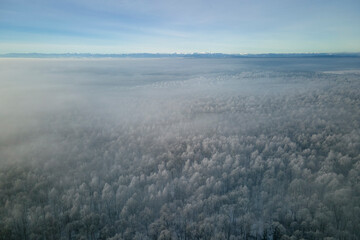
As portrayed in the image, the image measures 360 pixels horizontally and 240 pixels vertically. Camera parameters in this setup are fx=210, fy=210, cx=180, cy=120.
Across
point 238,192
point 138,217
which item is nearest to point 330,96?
point 238,192

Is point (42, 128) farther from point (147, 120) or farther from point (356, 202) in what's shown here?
point (356, 202)

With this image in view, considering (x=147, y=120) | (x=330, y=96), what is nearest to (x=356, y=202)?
(x=147, y=120)

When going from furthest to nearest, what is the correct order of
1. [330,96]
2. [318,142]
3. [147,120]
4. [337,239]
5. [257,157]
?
1. [330,96]
2. [147,120]
3. [318,142]
4. [257,157]
5. [337,239]

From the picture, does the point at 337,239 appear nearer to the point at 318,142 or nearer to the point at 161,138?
the point at 318,142

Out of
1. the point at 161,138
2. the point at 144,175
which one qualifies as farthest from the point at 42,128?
the point at 144,175

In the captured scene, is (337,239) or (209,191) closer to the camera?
(337,239)

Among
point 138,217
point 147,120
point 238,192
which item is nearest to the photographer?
point 138,217

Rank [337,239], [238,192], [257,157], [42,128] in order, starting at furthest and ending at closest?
[42,128] < [257,157] < [238,192] < [337,239]

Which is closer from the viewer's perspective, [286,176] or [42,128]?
[286,176]

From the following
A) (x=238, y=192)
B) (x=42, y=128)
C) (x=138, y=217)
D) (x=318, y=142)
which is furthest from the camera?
(x=42, y=128)
